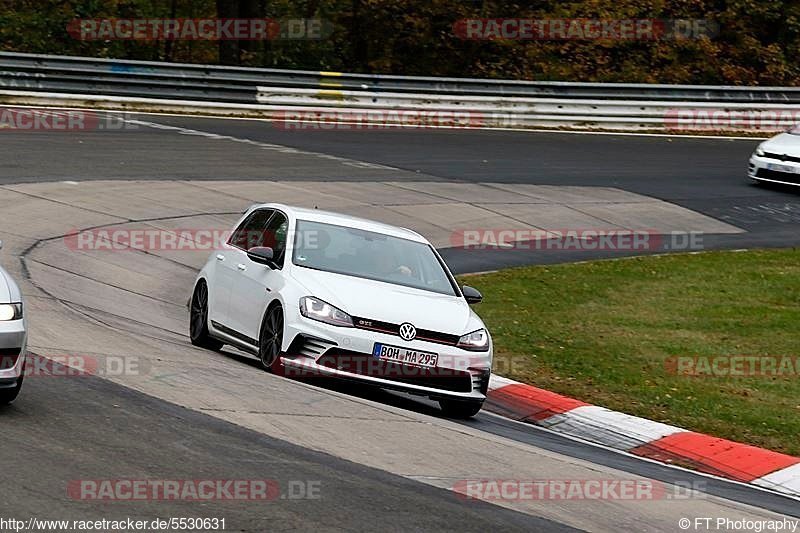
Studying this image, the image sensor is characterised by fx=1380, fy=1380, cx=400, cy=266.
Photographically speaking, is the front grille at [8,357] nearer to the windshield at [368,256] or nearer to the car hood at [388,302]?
the car hood at [388,302]

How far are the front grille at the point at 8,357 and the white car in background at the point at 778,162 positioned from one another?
816 inches

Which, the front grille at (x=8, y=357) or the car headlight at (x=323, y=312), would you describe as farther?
the car headlight at (x=323, y=312)

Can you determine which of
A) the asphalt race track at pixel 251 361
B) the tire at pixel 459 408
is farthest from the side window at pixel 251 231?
the tire at pixel 459 408

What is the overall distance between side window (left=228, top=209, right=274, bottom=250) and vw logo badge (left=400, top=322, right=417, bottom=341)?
2.25m

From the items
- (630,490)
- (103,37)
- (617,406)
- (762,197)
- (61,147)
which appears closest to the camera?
(630,490)

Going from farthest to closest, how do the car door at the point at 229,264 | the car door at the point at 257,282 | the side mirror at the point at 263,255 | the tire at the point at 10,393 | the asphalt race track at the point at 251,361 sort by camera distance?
the car door at the point at 229,264 → the side mirror at the point at 263,255 → the car door at the point at 257,282 → the tire at the point at 10,393 → the asphalt race track at the point at 251,361

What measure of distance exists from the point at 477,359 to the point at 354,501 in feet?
12.5

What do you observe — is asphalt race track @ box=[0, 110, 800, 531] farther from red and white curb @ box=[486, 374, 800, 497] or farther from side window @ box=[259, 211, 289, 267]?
side window @ box=[259, 211, 289, 267]

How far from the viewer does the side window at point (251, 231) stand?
12.8m

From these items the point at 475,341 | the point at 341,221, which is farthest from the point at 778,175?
the point at 475,341

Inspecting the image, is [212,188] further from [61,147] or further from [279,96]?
[279,96]

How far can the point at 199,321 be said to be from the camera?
1298cm

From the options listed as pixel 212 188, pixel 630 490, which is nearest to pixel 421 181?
pixel 212 188

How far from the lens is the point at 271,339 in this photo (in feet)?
37.5
